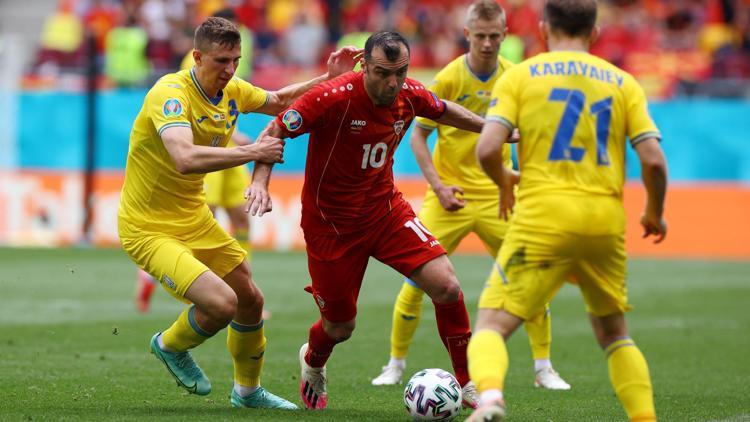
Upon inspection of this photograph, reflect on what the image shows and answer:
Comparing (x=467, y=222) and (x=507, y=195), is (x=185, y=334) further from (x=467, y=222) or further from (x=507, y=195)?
(x=467, y=222)

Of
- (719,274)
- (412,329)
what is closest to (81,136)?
(719,274)

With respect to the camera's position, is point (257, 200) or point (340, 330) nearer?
point (257, 200)

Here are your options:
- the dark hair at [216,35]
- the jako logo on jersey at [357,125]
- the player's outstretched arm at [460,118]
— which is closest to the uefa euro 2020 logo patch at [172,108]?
the dark hair at [216,35]

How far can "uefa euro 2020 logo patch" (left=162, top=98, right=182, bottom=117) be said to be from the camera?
289 inches

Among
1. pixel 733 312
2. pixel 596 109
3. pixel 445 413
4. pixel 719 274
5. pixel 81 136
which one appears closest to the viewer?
pixel 596 109

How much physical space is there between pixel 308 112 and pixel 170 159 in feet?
3.12

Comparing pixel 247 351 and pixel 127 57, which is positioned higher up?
pixel 127 57

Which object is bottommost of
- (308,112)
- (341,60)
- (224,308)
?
(224,308)

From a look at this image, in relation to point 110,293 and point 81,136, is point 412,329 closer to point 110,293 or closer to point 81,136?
point 110,293

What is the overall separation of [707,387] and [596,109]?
3.64 m

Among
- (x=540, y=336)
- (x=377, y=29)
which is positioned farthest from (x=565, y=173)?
(x=377, y=29)

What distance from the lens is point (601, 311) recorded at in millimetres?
6270

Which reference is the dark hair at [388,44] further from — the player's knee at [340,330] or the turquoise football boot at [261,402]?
the turquoise football boot at [261,402]

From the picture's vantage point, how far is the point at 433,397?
7.34 metres
